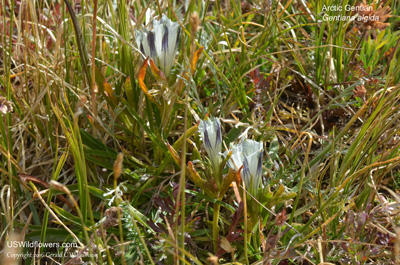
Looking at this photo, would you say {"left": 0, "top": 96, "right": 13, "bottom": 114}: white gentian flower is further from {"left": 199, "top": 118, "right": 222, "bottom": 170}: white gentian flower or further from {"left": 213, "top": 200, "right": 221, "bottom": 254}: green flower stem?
{"left": 213, "top": 200, "right": 221, "bottom": 254}: green flower stem

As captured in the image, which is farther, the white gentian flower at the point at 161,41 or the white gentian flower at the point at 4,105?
the white gentian flower at the point at 161,41

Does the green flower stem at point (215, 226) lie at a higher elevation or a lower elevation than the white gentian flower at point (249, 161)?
lower

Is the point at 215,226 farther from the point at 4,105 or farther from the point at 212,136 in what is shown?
the point at 4,105

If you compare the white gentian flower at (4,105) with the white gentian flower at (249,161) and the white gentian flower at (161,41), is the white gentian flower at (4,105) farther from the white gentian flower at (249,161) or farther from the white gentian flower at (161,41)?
the white gentian flower at (249,161)

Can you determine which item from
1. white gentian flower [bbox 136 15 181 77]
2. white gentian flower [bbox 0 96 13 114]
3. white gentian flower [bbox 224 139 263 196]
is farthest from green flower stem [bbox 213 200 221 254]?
white gentian flower [bbox 0 96 13 114]

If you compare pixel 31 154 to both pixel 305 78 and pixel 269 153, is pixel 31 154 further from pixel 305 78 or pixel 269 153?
pixel 305 78

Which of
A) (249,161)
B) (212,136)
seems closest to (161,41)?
(212,136)

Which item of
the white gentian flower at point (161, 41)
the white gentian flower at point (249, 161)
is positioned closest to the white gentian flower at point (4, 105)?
the white gentian flower at point (161, 41)

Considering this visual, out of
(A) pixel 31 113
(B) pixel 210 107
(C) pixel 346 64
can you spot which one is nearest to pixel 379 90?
(C) pixel 346 64
